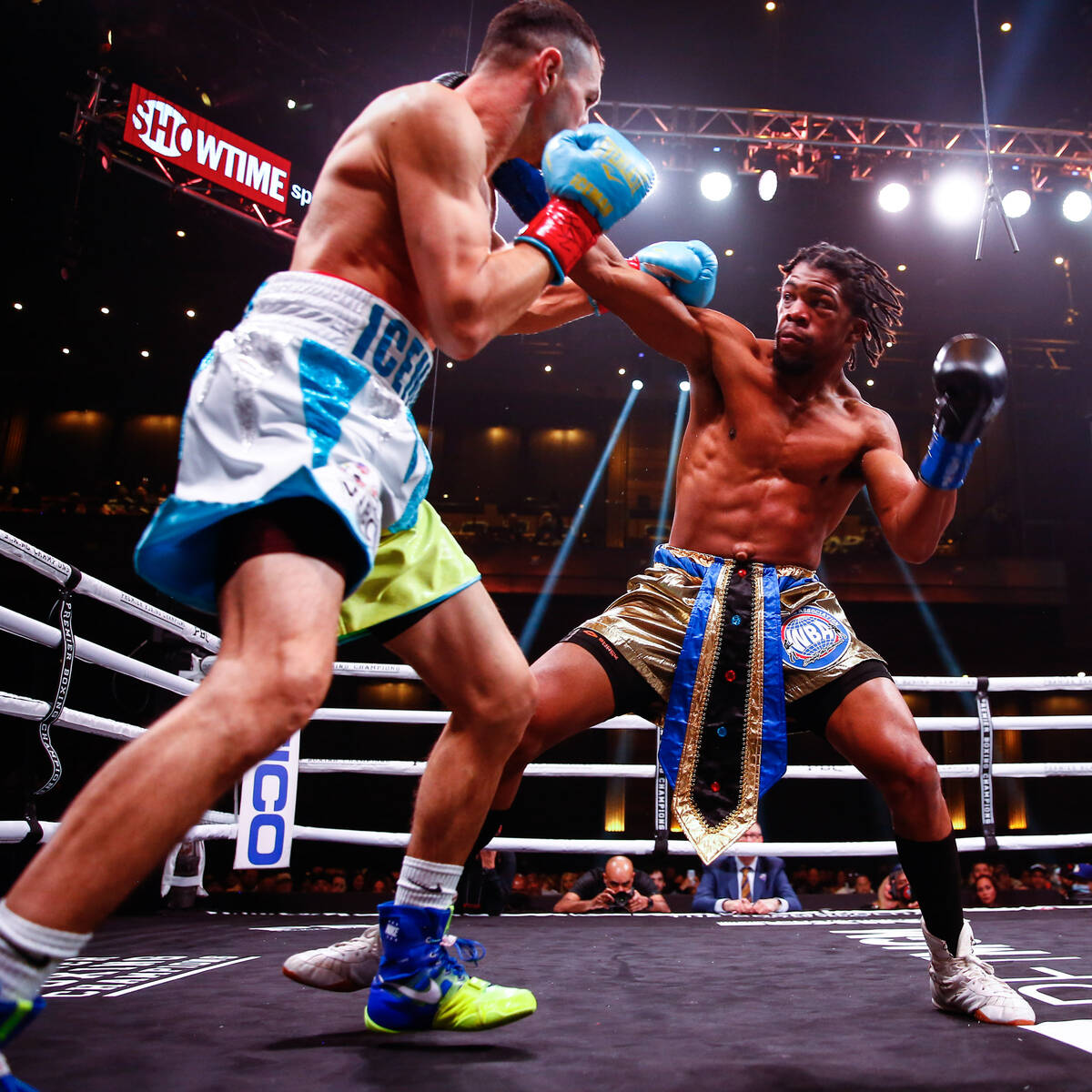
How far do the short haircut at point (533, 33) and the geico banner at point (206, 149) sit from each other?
23.8 feet

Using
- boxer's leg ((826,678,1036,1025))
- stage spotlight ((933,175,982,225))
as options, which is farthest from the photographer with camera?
stage spotlight ((933,175,982,225))

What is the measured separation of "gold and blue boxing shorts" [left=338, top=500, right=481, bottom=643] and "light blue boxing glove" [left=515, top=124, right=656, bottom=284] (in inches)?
16.1

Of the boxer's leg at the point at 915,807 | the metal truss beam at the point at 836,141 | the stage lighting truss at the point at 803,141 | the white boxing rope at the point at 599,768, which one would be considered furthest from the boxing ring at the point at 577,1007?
the metal truss beam at the point at 836,141

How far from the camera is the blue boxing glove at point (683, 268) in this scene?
79.3 inches

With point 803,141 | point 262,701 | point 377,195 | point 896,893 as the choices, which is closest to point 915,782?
point 262,701

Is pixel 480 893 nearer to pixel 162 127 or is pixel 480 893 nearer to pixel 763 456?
pixel 763 456

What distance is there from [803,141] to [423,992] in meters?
7.84

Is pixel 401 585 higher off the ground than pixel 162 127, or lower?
lower

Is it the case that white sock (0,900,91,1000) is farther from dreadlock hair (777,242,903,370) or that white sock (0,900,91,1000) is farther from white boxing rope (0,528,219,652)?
dreadlock hair (777,242,903,370)

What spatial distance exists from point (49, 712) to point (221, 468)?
161 centimetres

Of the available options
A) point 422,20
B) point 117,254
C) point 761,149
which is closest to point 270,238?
point 422,20

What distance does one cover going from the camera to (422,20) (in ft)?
25.8

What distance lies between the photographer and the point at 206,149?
7.98 m

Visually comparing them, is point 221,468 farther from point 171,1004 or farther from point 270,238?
point 270,238
